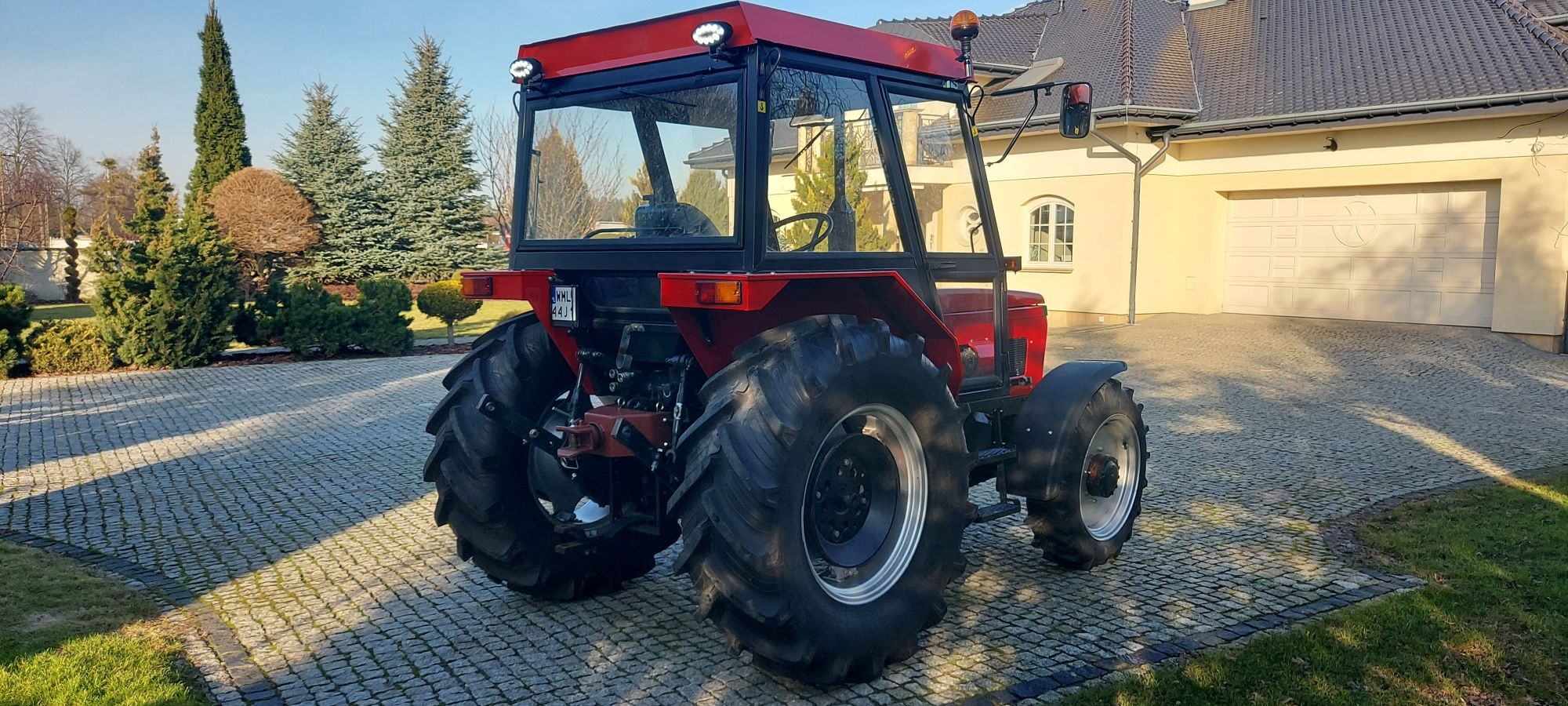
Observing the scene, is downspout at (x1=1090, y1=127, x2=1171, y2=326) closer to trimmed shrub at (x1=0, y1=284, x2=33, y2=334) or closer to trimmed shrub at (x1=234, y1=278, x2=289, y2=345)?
trimmed shrub at (x1=234, y1=278, x2=289, y2=345)

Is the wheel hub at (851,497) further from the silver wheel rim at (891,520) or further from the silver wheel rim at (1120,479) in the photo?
the silver wheel rim at (1120,479)

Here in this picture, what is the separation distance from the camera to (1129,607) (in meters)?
4.88

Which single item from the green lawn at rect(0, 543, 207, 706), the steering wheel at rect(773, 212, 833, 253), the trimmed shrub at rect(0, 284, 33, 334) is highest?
the steering wheel at rect(773, 212, 833, 253)

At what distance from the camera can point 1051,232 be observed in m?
19.9

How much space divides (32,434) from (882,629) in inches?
365

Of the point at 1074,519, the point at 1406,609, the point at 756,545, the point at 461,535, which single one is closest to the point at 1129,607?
the point at 1074,519

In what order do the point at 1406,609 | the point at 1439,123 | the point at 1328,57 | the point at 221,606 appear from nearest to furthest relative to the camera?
1. the point at 1406,609
2. the point at 221,606
3. the point at 1439,123
4. the point at 1328,57

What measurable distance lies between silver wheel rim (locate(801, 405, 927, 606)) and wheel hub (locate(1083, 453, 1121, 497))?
4.87ft

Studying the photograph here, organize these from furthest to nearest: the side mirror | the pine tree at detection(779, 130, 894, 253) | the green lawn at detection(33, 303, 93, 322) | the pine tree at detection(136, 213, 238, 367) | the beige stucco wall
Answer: the green lawn at detection(33, 303, 93, 322) < the beige stucco wall < the pine tree at detection(136, 213, 238, 367) < the side mirror < the pine tree at detection(779, 130, 894, 253)

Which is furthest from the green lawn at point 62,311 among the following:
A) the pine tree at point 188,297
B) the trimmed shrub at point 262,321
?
the pine tree at point 188,297

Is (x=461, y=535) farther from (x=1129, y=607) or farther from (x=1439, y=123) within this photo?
(x=1439, y=123)

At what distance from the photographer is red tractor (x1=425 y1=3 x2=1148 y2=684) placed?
3680 mm

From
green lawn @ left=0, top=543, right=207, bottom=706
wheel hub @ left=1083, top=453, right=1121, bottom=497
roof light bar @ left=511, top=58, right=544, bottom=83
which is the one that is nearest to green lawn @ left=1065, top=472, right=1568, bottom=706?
wheel hub @ left=1083, top=453, right=1121, bottom=497

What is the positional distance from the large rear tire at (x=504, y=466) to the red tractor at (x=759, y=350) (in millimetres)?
12
